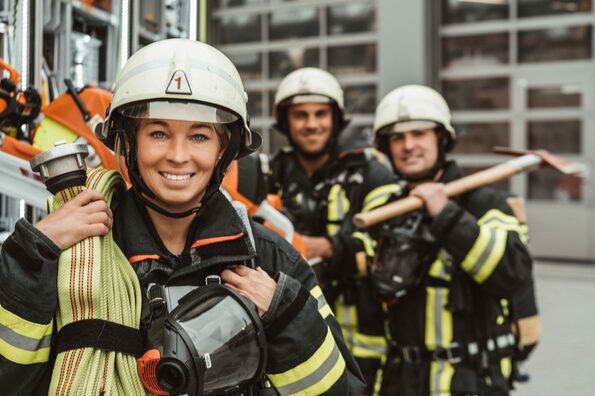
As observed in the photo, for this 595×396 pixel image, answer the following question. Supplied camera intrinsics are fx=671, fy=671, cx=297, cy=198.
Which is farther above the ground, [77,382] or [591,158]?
[591,158]

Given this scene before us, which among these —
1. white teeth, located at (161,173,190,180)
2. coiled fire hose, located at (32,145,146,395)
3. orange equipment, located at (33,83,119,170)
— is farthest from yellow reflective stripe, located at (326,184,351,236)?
coiled fire hose, located at (32,145,146,395)

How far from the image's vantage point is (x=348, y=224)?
325cm

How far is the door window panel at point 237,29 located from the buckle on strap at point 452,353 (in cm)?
913

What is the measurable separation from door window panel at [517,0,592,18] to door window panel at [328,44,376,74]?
2181 millimetres

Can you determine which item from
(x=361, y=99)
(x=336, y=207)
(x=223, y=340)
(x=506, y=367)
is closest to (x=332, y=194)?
(x=336, y=207)

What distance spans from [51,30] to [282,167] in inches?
54.0

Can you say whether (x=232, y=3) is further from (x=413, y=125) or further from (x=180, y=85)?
(x=180, y=85)

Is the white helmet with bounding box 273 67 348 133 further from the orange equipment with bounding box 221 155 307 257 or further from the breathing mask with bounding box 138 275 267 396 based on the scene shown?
the breathing mask with bounding box 138 275 267 396

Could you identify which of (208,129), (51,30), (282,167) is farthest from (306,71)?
(208,129)

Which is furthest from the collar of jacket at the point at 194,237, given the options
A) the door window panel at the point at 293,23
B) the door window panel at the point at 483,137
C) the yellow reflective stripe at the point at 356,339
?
the door window panel at the point at 293,23

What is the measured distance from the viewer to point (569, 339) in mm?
5844

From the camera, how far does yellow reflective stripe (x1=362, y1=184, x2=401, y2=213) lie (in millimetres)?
3046

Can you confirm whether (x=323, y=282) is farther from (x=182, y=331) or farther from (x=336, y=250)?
(x=182, y=331)

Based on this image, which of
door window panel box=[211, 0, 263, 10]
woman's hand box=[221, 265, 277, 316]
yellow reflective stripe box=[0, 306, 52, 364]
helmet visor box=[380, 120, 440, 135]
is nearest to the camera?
yellow reflective stripe box=[0, 306, 52, 364]
